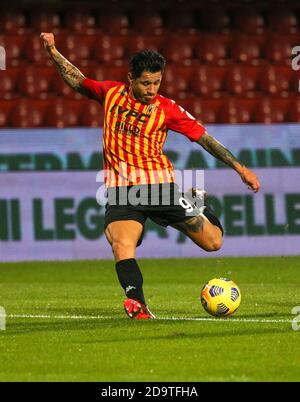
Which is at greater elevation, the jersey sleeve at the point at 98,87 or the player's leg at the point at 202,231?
the jersey sleeve at the point at 98,87

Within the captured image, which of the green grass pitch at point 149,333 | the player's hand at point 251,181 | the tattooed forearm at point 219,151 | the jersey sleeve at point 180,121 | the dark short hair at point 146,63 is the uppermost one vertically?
the dark short hair at point 146,63

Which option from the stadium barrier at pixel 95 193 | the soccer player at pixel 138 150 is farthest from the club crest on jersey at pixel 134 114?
the stadium barrier at pixel 95 193

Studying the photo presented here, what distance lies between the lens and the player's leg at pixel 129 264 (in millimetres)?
8602

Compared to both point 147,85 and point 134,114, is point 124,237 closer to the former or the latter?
point 134,114

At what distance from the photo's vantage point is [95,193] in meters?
15.3

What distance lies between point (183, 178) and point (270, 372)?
919 centimetres

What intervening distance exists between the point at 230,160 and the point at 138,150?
0.78m

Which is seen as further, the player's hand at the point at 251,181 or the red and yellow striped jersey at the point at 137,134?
the red and yellow striped jersey at the point at 137,134

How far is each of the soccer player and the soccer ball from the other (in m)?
0.46

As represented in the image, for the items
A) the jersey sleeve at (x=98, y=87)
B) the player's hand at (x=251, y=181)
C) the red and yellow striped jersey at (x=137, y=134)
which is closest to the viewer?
the player's hand at (x=251, y=181)

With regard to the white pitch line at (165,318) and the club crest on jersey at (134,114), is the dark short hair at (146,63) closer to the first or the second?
the club crest on jersey at (134,114)

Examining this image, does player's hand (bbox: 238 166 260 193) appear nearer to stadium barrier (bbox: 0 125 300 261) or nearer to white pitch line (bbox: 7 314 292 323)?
white pitch line (bbox: 7 314 292 323)

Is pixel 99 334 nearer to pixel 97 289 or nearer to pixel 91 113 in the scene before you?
pixel 97 289

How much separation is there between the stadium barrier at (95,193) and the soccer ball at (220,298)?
22.2 ft
